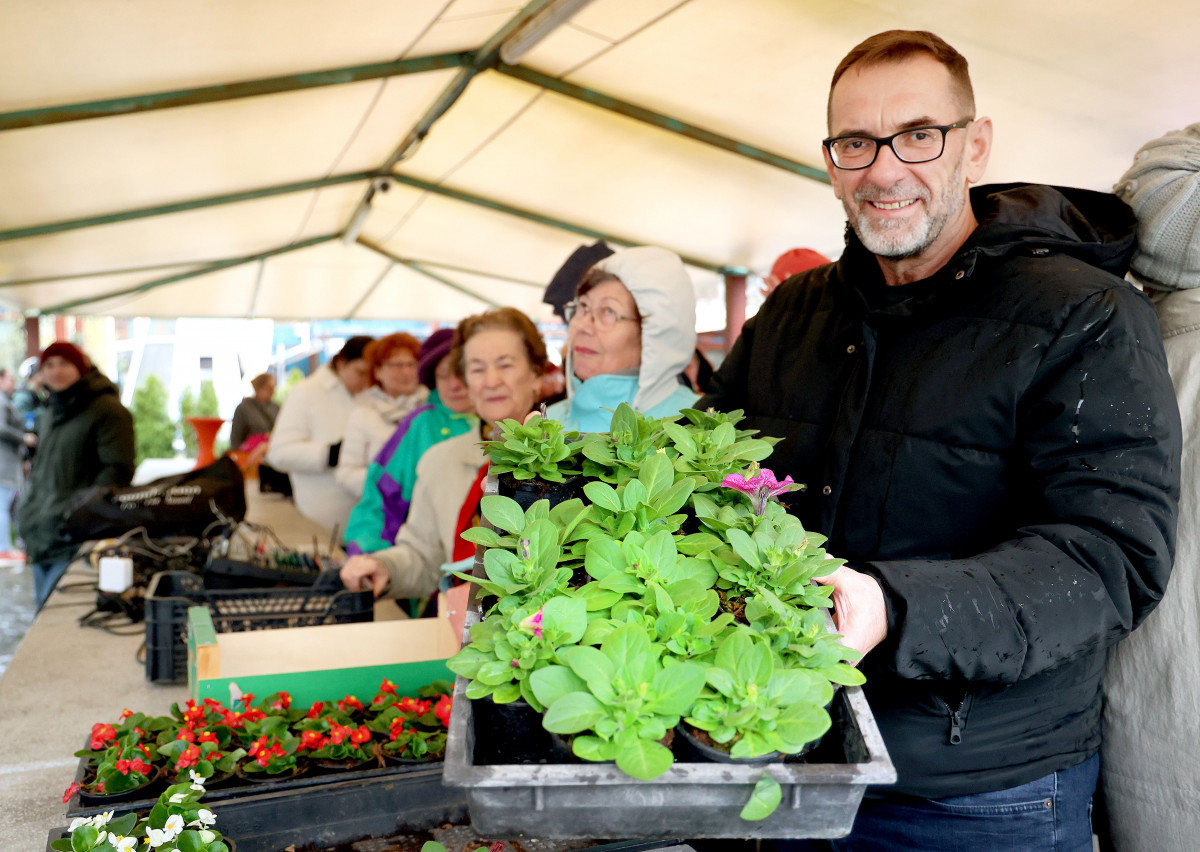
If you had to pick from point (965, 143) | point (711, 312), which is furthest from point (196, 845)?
point (711, 312)

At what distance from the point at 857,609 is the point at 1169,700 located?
0.65 metres

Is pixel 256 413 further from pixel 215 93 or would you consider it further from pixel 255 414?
pixel 215 93

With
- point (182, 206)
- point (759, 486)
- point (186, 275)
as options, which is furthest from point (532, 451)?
point (186, 275)

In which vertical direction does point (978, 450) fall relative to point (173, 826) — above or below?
above

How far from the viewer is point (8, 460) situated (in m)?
6.79

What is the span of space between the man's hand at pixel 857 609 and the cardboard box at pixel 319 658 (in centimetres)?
104

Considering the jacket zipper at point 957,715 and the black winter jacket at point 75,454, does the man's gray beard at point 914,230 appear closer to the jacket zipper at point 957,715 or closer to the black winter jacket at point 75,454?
the jacket zipper at point 957,715

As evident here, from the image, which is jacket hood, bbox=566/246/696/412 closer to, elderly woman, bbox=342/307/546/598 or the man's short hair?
elderly woman, bbox=342/307/546/598

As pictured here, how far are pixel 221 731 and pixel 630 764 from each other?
3.41 ft

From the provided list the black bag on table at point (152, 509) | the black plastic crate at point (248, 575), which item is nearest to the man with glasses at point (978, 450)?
the black plastic crate at point (248, 575)

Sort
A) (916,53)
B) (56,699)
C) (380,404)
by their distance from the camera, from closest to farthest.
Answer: (916,53), (56,699), (380,404)

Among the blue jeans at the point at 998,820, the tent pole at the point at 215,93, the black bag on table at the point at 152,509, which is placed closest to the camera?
the blue jeans at the point at 998,820

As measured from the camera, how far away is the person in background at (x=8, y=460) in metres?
6.66

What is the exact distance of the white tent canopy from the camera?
2.86m
